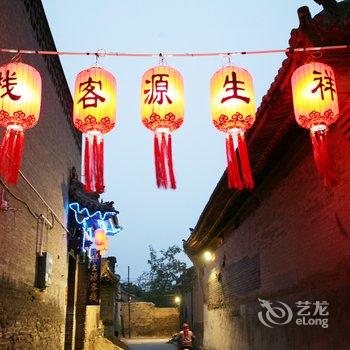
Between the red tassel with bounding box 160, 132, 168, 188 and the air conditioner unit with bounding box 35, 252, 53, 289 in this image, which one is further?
the air conditioner unit with bounding box 35, 252, 53, 289

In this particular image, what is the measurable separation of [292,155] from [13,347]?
20.9ft

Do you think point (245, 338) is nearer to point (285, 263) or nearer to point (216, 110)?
point (285, 263)

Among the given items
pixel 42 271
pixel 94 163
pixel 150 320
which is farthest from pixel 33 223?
pixel 150 320

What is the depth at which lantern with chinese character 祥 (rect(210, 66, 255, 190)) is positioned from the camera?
23.3 ft

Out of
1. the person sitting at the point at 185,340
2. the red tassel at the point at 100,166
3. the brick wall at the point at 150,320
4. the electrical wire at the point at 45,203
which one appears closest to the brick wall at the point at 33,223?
the electrical wire at the point at 45,203

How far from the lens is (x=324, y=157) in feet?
20.5

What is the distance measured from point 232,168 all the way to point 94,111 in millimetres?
2396

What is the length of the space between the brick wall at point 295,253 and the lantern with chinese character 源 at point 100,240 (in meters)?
8.33

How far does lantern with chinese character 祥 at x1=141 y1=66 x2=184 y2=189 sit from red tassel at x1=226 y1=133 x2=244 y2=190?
0.88 metres

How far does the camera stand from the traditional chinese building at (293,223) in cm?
645

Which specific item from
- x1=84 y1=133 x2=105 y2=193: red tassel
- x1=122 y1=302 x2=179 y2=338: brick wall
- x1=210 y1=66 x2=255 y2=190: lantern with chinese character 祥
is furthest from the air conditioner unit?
x1=122 y1=302 x2=179 y2=338: brick wall

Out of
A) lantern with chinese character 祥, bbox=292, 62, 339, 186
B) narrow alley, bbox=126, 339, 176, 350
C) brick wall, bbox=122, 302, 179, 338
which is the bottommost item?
narrow alley, bbox=126, 339, 176, 350

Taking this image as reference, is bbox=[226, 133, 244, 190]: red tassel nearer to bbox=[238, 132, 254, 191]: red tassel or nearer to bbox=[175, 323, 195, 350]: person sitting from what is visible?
bbox=[238, 132, 254, 191]: red tassel

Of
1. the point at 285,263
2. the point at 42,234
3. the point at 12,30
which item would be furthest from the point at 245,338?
the point at 12,30
